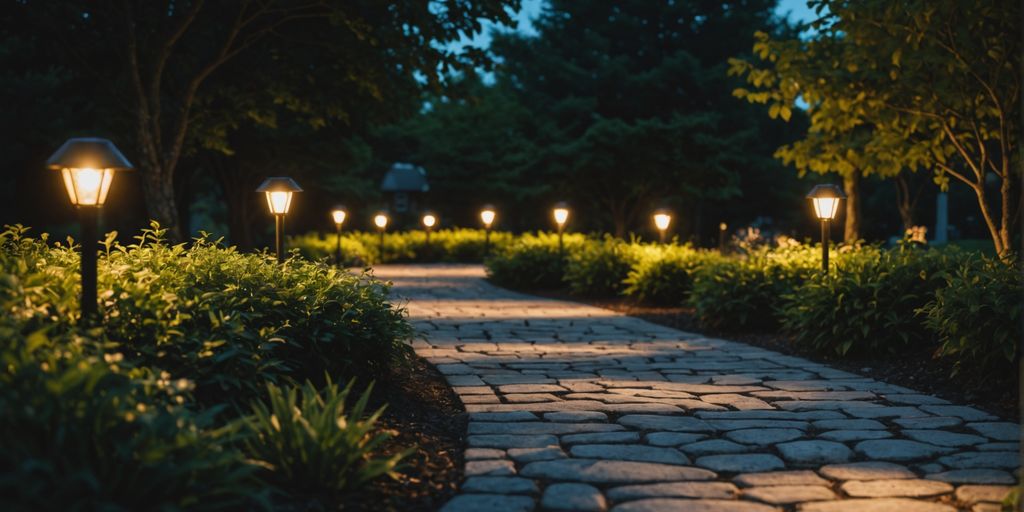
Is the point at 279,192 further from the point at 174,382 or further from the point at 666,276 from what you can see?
the point at 666,276

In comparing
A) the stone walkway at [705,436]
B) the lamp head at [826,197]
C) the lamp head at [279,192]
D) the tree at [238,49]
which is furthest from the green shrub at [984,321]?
the tree at [238,49]

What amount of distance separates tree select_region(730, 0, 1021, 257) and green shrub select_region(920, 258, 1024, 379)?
1.21 m

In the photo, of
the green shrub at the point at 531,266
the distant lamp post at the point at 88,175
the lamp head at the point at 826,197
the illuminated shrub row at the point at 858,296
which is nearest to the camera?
the distant lamp post at the point at 88,175

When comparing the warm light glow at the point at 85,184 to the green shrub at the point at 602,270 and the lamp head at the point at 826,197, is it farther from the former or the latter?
the green shrub at the point at 602,270

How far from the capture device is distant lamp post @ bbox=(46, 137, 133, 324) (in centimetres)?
438

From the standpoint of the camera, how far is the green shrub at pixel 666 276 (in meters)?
13.7

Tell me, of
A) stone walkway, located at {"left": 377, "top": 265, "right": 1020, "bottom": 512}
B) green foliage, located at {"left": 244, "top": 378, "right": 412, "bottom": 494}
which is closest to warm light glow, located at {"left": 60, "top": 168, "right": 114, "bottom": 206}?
green foliage, located at {"left": 244, "top": 378, "right": 412, "bottom": 494}

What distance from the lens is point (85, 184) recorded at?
463 centimetres

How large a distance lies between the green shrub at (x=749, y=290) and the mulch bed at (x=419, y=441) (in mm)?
4734

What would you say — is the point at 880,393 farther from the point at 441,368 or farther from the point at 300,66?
the point at 300,66

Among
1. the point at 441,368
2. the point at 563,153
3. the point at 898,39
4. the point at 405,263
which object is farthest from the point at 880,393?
the point at 405,263

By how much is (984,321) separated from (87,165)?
6.03m

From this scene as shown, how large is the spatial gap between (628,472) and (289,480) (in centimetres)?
165

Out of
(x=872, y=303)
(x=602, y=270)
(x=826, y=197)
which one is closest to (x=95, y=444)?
(x=872, y=303)
